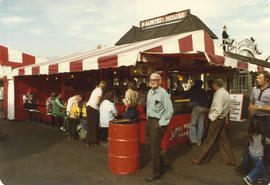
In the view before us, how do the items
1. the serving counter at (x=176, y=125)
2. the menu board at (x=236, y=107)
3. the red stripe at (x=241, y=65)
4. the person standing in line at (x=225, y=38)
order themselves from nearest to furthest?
the serving counter at (x=176, y=125)
the red stripe at (x=241, y=65)
the menu board at (x=236, y=107)
the person standing in line at (x=225, y=38)

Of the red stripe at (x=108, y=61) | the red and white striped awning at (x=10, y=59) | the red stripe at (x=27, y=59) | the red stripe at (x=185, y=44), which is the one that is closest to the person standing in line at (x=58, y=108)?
the red stripe at (x=108, y=61)

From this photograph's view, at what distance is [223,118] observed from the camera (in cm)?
451

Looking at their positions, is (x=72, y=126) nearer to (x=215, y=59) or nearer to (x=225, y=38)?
(x=215, y=59)

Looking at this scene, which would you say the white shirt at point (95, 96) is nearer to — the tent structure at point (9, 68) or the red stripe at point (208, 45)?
the red stripe at point (208, 45)

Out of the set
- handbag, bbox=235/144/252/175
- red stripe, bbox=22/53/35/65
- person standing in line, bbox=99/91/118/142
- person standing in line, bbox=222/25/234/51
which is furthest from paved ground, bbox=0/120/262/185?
person standing in line, bbox=222/25/234/51

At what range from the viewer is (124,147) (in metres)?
4.03

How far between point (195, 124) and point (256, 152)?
2438mm

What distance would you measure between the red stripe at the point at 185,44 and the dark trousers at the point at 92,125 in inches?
104

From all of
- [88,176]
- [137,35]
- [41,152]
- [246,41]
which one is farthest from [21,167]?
[137,35]

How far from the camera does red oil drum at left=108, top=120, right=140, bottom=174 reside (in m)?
4.01

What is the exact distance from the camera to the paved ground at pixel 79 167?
12.5ft

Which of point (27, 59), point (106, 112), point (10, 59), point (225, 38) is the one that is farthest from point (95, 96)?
point (225, 38)

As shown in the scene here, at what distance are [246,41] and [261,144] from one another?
55.7 ft

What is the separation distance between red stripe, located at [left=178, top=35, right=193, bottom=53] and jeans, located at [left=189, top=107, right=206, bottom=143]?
5.43 ft
